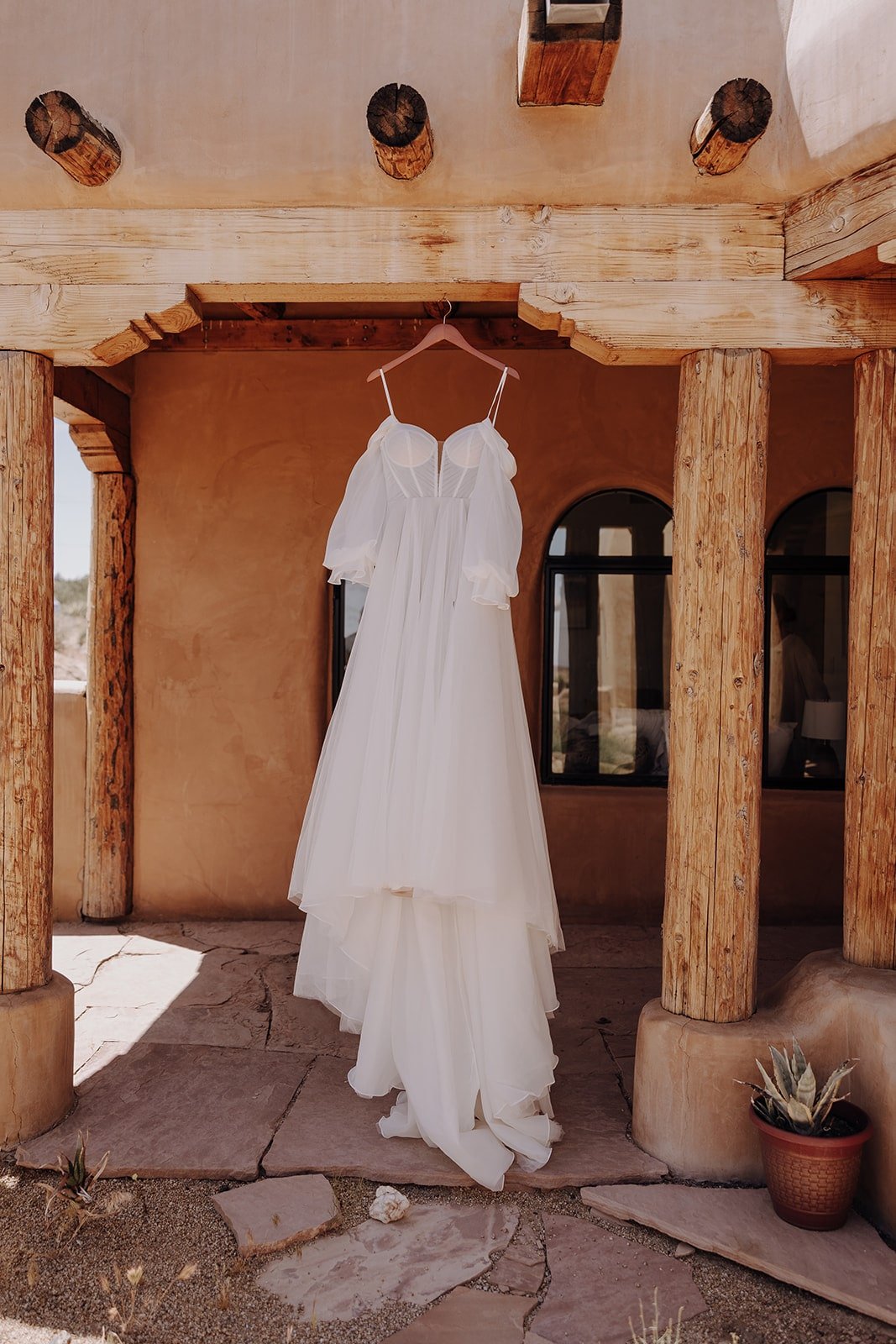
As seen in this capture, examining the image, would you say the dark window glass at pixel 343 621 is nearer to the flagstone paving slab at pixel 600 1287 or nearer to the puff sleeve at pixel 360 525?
the puff sleeve at pixel 360 525

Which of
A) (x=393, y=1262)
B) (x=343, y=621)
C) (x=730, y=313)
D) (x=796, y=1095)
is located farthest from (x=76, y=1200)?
(x=343, y=621)

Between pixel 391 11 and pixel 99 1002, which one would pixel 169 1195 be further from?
pixel 391 11

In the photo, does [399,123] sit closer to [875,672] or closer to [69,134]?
[69,134]

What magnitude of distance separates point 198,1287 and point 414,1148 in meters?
0.78

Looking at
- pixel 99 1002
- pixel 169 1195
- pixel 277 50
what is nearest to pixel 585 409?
pixel 277 50

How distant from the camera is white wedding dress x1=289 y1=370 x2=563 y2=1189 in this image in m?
2.88

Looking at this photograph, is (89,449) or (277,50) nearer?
(277,50)

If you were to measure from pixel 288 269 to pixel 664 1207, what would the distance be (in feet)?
9.98

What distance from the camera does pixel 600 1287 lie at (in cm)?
243

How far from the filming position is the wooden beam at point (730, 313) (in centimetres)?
291

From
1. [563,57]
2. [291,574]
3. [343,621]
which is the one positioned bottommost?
[343,621]

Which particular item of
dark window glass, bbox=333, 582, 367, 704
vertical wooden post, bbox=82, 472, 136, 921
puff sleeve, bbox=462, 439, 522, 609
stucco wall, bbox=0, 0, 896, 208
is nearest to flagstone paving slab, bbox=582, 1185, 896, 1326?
puff sleeve, bbox=462, 439, 522, 609

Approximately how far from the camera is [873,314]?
2.90m

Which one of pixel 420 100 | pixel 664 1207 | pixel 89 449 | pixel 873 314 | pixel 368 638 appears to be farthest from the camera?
pixel 89 449
